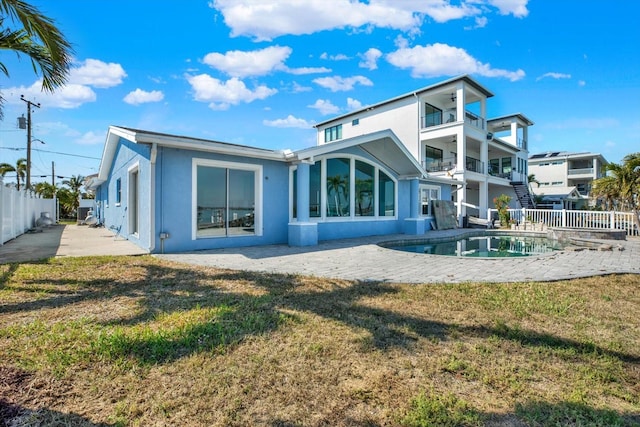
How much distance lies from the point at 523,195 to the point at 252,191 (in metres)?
28.8

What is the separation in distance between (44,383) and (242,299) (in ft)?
8.04

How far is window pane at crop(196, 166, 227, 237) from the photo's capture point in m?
9.82

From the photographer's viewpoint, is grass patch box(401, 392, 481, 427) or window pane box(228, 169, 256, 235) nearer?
grass patch box(401, 392, 481, 427)

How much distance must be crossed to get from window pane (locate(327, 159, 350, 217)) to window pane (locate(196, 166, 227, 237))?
4395 millimetres

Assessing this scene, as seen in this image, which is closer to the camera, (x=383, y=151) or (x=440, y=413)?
(x=440, y=413)

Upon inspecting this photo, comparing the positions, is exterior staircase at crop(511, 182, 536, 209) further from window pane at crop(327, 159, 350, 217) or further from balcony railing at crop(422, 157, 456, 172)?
window pane at crop(327, 159, 350, 217)

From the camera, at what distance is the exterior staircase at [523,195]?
2973 centimetres

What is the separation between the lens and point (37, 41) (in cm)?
610

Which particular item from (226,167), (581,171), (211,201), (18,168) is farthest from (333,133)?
(581,171)

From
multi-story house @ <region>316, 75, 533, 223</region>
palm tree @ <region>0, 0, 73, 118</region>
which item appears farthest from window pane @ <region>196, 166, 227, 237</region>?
multi-story house @ <region>316, 75, 533, 223</region>

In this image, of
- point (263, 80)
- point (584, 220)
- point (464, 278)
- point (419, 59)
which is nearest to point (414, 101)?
point (419, 59)

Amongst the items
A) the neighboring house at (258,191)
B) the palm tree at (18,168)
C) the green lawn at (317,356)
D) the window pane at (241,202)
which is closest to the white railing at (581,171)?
the neighboring house at (258,191)

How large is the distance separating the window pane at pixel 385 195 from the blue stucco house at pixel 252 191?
5cm

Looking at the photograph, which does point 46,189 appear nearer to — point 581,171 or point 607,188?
point 607,188
